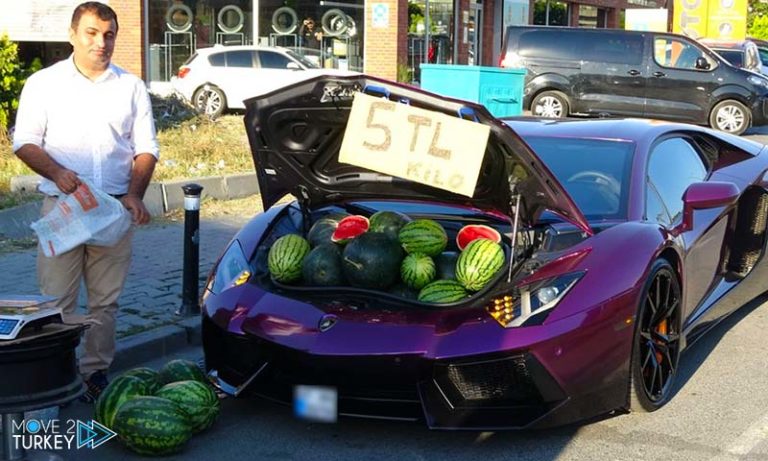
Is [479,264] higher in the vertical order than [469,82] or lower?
lower

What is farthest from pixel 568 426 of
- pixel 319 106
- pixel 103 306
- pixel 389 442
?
pixel 103 306

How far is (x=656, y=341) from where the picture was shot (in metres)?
4.75

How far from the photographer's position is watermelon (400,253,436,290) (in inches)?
181

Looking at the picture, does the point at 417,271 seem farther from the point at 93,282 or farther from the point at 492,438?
the point at 93,282

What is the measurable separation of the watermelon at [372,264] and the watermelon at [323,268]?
4 cm

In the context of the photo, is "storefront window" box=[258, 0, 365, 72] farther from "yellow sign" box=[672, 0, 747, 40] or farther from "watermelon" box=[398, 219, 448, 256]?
"watermelon" box=[398, 219, 448, 256]

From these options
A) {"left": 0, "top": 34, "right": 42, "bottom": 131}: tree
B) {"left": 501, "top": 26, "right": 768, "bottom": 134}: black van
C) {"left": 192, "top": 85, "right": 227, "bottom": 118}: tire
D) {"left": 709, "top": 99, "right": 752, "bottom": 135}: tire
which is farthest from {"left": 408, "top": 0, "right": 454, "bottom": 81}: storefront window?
{"left": 0, "top": 34, "right": 42, "bottom": 131}: tree

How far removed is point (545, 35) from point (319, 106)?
1734 centimetres

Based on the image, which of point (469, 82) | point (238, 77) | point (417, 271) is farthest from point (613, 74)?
point (417, 271)

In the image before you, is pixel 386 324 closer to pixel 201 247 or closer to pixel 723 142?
pixel 723 142

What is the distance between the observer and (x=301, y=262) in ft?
15.8

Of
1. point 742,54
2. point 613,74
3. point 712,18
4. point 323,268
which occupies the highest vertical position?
point 712,18

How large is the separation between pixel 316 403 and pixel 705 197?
2.45m

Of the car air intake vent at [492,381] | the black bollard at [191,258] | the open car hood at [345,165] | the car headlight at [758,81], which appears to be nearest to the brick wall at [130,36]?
the car headlight at [758,81]
